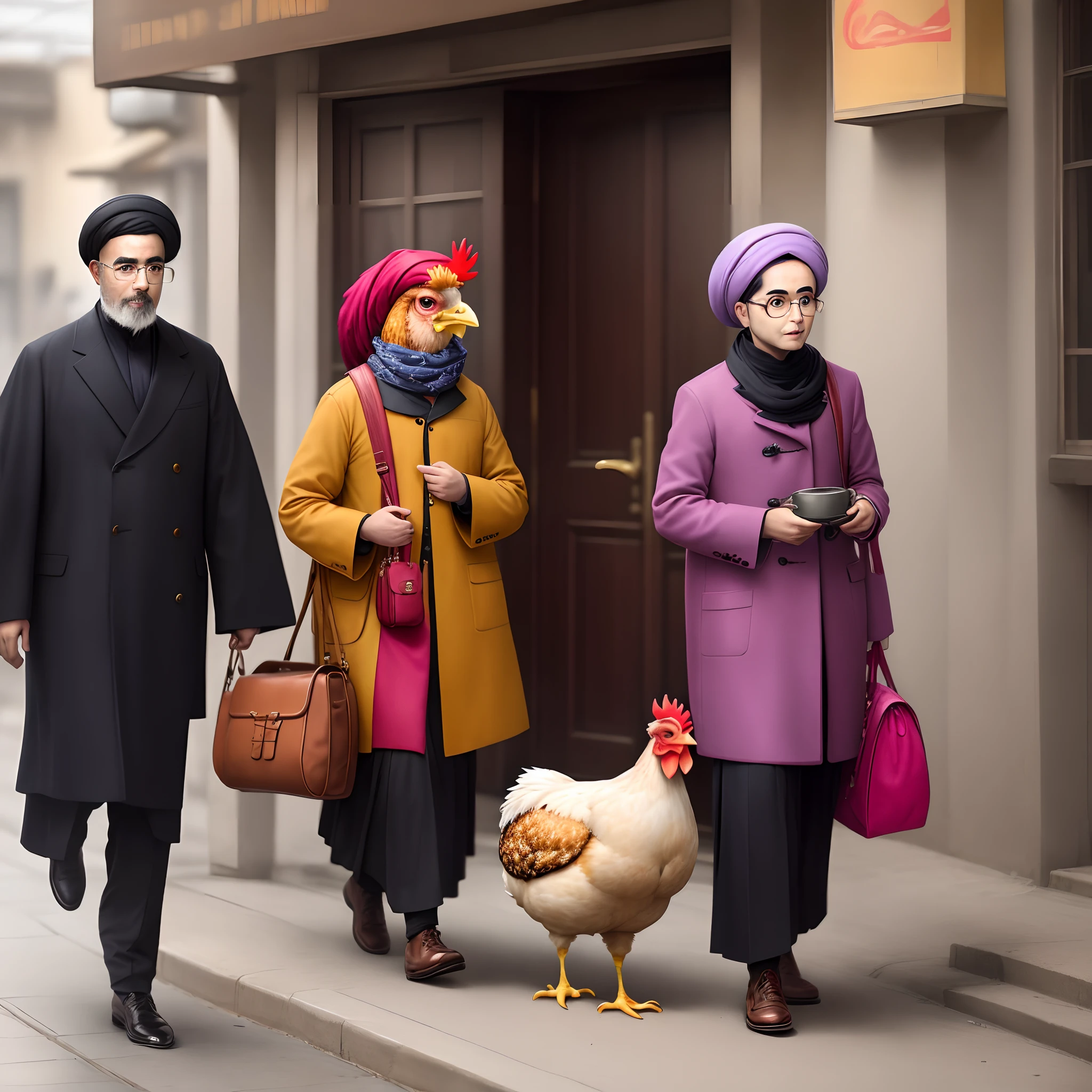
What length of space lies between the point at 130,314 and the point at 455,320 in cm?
82

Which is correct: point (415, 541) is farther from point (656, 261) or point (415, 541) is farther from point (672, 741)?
point (656, 261)

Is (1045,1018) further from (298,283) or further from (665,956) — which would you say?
(298,283)

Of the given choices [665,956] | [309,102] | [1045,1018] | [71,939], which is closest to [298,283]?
[309,102]

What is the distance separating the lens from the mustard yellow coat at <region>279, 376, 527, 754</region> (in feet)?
14.1

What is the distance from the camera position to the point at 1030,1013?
4.05 m

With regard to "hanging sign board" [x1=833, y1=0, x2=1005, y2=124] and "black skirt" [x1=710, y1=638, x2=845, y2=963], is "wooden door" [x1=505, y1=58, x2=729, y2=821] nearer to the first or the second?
"hanging sign board" [x1=833, y1=0, x2=1005, y2=124]

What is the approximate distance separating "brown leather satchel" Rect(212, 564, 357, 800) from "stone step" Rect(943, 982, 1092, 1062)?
64.4 inches

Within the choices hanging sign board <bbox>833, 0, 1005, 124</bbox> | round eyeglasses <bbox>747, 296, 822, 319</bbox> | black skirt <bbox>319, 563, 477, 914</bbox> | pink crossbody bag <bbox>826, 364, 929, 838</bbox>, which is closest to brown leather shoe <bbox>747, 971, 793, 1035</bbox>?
pink crossbody bag <bbox>826, 364, 929, 838</bbox>

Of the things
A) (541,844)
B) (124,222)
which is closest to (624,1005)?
(541,844)

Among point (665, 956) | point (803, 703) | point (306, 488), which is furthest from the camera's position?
point (665, 956)

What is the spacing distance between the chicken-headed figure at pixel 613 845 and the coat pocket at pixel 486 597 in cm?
57

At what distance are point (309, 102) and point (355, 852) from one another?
9.53ft

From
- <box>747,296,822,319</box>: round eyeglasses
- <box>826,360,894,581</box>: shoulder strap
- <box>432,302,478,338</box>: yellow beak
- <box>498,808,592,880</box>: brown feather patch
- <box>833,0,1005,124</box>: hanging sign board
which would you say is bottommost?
<box>498,808,592,880</box>: brown feather patch

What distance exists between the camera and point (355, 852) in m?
4.41
